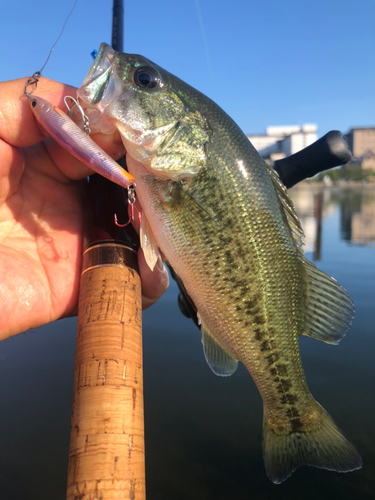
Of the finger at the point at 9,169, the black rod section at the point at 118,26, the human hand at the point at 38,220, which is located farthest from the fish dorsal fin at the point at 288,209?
the black rod section at the point at 118,26

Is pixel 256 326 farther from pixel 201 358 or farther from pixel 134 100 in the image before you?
pixel 201 358

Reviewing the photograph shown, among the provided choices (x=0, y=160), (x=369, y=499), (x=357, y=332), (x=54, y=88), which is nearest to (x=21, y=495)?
(x=0, y=160)

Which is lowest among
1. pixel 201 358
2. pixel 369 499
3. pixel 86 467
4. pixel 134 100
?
pixel 369 499

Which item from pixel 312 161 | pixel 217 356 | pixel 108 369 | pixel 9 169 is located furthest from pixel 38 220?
pixel 312 161

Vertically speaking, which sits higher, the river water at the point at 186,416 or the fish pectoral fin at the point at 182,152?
the fish pectoral fin at the point at 182,152

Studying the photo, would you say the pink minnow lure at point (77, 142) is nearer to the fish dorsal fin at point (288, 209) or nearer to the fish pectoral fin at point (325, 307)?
the fish dorsal fin at point (288, 209)

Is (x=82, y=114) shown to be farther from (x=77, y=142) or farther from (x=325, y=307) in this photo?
A: (x=325, y=307)

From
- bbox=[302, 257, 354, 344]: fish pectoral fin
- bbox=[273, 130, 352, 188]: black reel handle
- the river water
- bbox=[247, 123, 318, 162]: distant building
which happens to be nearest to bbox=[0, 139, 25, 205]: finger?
bbox=[273, 130, 352, 188]: black reel handle
